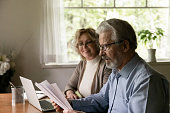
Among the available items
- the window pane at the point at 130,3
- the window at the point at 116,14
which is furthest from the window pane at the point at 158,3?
the window pane at the point at 130,3

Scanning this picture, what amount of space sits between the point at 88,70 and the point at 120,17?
1632 millimetres

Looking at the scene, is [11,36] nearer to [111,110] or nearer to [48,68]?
[48,68]

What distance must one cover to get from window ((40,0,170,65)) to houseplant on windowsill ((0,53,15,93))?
0.71m

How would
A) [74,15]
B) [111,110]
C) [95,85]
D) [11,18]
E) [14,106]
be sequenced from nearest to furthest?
1. [111,110]
2. [14,106]
3. [95,85]
4. [11,18]
5. [74,15]

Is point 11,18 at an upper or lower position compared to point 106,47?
upper

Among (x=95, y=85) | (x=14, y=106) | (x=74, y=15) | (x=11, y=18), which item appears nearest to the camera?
(x=14, y=106)

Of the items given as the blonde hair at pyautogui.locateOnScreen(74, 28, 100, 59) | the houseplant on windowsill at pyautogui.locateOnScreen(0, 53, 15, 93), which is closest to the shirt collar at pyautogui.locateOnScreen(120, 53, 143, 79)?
the blonde hair at pyautogui.locateOnScreen(74, 28, 100, 59)

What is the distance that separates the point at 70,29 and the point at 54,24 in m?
0.32

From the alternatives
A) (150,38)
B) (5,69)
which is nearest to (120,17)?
(150,38)

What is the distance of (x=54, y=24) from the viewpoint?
12.0ft

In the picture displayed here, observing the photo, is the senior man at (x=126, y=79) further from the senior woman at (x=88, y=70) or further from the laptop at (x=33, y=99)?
the senior woman at (x=88, y=70)

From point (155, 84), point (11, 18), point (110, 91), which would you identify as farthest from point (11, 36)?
point (155, 84)

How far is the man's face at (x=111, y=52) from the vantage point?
167cm

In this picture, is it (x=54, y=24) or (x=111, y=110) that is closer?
(x=111, y=110)
